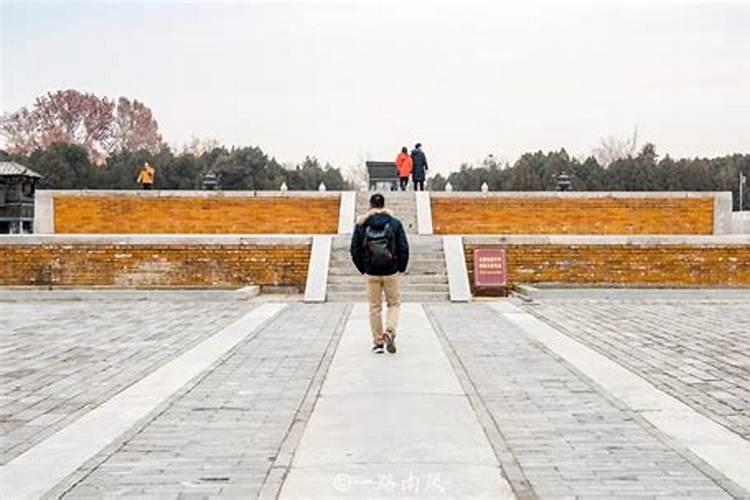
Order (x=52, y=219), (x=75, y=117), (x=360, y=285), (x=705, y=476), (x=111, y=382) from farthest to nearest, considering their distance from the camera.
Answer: (x=75, y=117) < (x=52, y=219) < (x=360, y=285) < (x=111, y=382) < (x=705, y=476)

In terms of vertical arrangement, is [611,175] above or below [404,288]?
above

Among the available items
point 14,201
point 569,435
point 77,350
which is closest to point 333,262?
point 77,350

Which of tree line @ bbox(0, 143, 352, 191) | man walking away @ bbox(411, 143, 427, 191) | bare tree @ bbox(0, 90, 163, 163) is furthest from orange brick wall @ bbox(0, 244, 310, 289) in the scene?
bare tree @ bbox(0, 90, 163, 163)

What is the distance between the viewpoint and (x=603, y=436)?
17.9 feet

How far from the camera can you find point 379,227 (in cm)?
855

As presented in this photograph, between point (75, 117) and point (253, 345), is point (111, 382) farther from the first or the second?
point (75, 117)

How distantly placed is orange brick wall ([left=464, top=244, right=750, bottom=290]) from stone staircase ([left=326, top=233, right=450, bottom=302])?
819mm

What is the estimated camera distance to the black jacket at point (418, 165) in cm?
2503

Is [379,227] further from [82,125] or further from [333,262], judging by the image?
[82,125]

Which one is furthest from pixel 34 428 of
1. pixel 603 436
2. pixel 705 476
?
pixel 705 476

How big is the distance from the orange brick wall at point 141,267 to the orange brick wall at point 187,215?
6851 mm

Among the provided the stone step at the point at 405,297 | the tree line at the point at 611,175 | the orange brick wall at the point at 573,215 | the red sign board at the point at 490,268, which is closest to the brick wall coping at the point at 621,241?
the red sign board at the point at 490,268

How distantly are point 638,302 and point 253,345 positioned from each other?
7258 millimetres

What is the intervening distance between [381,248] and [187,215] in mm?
15545
